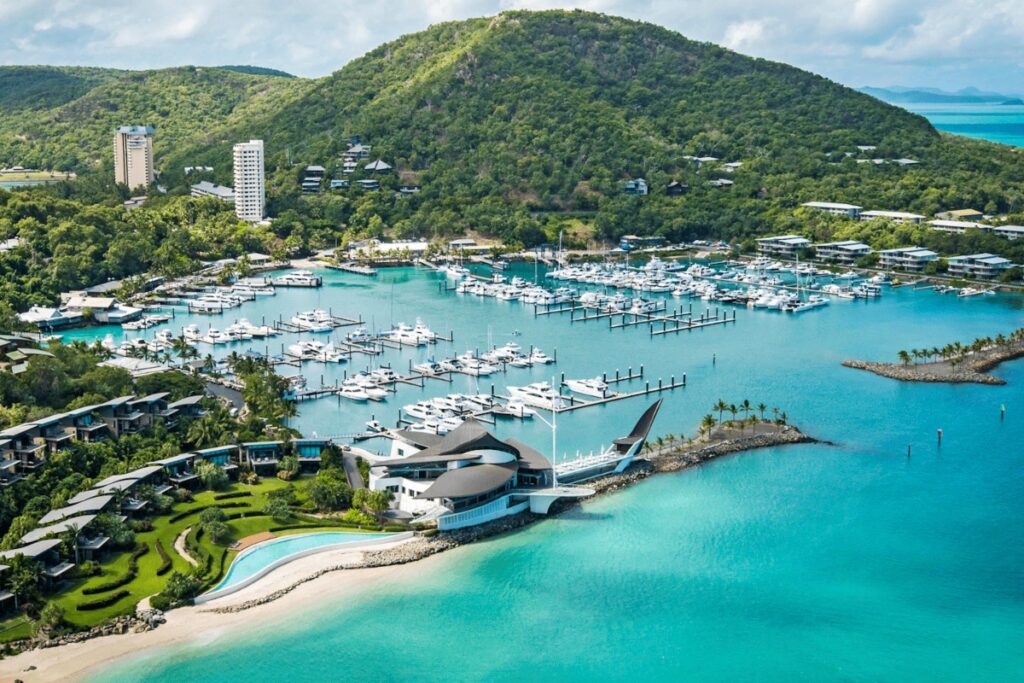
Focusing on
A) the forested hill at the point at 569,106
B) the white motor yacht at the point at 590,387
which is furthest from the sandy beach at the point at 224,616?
the forested hill at the point at 569,106

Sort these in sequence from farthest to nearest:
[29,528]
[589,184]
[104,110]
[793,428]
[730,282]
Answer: [104,110]
[589,184]
[730,282]
[793,428]
[29,528]

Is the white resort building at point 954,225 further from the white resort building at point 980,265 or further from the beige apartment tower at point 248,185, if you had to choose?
the beige apartment tower at point 248,185

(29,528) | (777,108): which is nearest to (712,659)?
(29,528)

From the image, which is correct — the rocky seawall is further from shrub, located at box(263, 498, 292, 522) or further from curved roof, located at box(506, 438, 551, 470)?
shrub, located at box(263, 498, 292, 522)

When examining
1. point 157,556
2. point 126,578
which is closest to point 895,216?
point 157,556

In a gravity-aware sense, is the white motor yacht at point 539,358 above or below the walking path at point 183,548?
above

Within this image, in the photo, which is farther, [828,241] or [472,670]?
[828,241]

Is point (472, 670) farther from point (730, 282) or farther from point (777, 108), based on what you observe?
point (777, 108)
